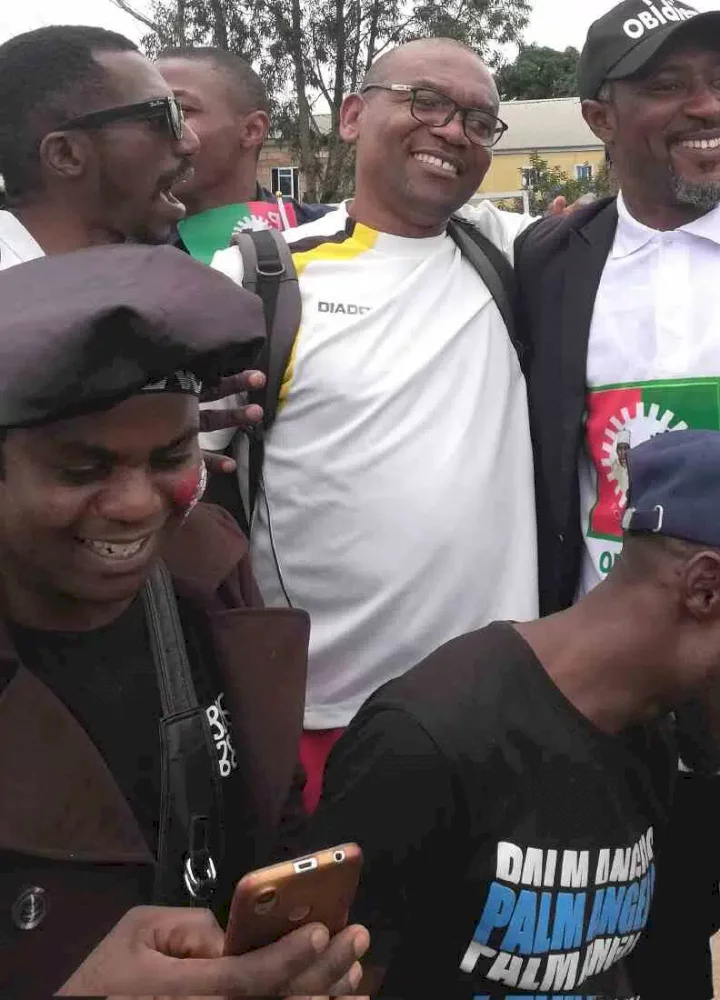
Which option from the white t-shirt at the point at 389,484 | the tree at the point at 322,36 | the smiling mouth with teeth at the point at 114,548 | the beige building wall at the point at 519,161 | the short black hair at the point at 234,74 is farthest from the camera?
the beige building wall at the point at 519,161

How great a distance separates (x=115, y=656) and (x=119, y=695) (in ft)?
0.19

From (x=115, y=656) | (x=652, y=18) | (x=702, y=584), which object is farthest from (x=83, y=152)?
(x=702, y=584)

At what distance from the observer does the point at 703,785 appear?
7.41 feet

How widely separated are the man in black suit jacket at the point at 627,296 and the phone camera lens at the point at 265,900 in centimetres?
169

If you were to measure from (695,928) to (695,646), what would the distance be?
26.8 inches

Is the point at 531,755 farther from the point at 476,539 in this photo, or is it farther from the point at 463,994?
the point at 476,539

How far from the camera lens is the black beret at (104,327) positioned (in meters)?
1.29

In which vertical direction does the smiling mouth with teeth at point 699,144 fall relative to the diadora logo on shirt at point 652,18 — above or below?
below

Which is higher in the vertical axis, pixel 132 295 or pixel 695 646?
pixel 132 295

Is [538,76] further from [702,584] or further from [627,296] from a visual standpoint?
[702,584]

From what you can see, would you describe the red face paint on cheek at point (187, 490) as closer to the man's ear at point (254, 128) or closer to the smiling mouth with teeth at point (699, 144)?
the smiling mouth with teeth at point (699, 144)

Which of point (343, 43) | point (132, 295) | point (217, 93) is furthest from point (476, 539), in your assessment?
point (343, 43)

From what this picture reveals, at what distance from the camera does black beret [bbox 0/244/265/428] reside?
1.29 meters

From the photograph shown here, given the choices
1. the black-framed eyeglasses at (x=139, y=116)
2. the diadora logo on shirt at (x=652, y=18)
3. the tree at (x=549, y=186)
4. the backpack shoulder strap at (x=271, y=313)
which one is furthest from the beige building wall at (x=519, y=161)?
the black-framed eyeglasses at (x=139, y=116)
